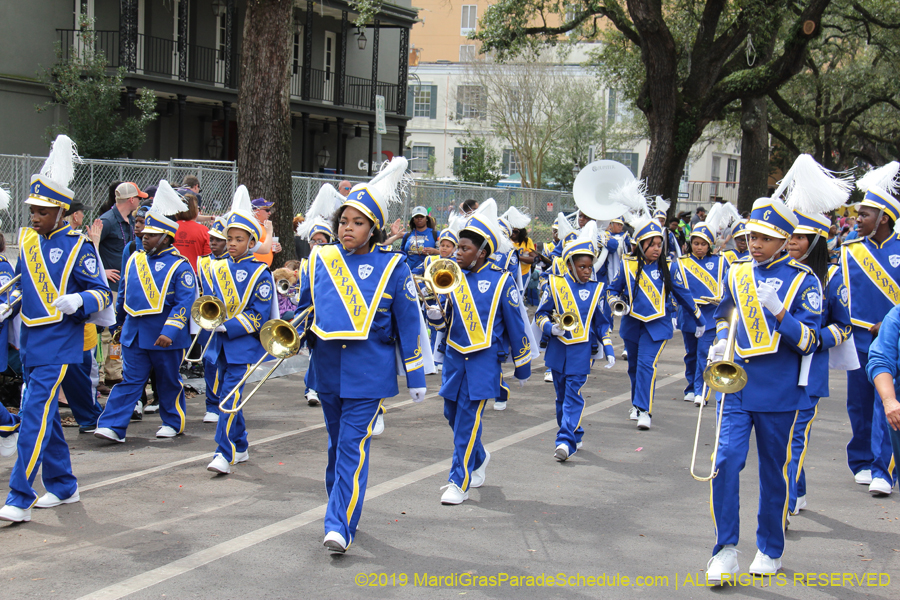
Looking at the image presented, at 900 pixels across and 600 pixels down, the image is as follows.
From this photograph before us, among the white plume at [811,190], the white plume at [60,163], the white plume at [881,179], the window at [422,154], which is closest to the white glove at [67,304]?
the white plume at [60,163]

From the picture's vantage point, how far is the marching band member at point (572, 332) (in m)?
7.33

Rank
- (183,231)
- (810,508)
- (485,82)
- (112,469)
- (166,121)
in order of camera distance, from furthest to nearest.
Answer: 1. (485,82)
2. (166,121)
3. (183,231)
4. (112,469)
5. (810,508)

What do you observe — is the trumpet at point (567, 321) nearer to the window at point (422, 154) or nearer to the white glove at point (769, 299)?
the white glove at point (769, 299)

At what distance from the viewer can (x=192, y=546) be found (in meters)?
4.99

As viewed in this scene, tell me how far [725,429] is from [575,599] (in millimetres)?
1235

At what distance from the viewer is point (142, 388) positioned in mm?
7523

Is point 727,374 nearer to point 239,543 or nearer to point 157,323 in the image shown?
point 239,543

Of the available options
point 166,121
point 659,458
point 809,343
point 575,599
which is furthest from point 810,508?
point 166,121

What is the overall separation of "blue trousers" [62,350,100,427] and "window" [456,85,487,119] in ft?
116

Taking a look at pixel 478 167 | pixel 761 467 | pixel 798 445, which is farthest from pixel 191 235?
pixel 478 167

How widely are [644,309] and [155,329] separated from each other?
14.8ft

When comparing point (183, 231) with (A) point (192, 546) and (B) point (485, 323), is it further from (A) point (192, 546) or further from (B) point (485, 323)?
(A) point (192, 546)

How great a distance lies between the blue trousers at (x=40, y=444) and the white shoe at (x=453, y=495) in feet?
7.87

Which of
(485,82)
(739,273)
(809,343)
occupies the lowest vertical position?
(809,343)
